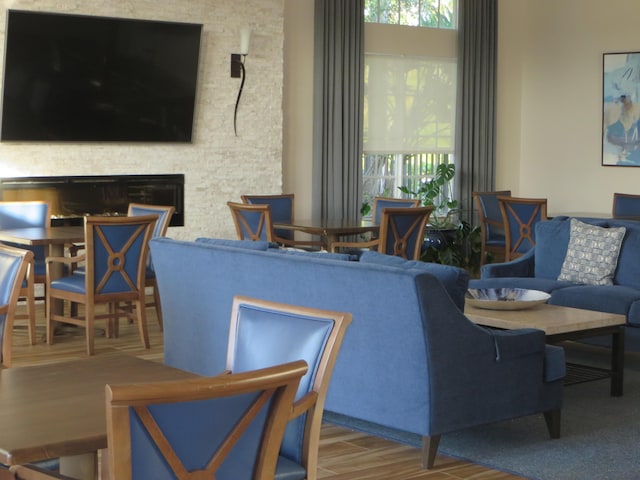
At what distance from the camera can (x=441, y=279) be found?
4.41 meters

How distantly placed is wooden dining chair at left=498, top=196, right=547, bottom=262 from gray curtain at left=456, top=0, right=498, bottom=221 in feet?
7.49

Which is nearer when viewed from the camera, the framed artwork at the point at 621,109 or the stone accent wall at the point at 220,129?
the stone accent wall at the point at 220,129

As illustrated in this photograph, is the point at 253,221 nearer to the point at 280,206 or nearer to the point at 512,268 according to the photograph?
the point at 280,206

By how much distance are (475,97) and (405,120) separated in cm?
96

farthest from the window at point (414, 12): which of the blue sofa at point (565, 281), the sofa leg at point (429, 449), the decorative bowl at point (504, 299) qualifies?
the sofa leg at point (429, 449)

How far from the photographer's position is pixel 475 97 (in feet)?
38.3

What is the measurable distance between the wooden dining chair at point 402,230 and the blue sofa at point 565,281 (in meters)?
0.81

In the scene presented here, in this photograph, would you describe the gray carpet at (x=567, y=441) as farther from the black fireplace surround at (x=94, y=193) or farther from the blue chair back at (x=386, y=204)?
the black fireplace surround at (x=94, y=193)

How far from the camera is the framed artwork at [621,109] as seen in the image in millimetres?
10891

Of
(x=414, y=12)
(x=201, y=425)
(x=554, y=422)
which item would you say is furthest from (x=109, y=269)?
(x=414, y=12)

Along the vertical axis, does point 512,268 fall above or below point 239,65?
below

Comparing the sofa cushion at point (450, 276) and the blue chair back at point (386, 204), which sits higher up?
the blue chair back at point (386, 204)

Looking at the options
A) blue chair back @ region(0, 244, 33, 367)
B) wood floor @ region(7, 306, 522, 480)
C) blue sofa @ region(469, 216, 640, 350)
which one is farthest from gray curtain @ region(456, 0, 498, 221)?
blue chair back @ region(0, 244, 33, 367)

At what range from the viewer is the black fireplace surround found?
873cm
